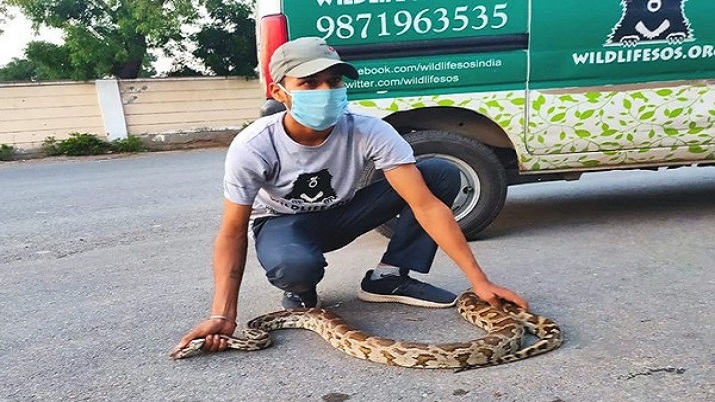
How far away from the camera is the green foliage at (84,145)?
47.3ft

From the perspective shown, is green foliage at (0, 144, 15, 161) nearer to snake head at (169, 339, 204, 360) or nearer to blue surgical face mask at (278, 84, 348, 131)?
snake head at (169, 339, 204, 360)

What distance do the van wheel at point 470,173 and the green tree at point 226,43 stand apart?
1315 cm

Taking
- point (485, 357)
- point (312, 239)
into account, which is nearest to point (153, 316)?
point (312, 239)

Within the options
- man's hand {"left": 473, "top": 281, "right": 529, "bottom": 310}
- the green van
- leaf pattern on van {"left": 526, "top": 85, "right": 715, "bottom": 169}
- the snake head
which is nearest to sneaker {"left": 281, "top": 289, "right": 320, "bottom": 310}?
the snake head

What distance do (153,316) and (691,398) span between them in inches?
104

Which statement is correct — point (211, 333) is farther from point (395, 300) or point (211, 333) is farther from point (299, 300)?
point (395, 300)

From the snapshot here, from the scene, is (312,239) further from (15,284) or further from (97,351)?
(15,284)

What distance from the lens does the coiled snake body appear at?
2586 millimetres

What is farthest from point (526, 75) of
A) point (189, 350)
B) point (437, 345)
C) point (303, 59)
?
point (189, 350)

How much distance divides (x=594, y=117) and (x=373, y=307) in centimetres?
214

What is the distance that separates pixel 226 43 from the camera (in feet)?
56.1

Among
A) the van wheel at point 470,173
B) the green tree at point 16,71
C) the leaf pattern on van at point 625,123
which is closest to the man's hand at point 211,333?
the van wheel at point 470,173

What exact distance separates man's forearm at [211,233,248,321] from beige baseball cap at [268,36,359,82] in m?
0.78

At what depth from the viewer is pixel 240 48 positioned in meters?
16.8
